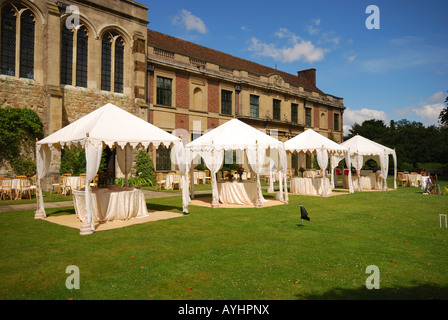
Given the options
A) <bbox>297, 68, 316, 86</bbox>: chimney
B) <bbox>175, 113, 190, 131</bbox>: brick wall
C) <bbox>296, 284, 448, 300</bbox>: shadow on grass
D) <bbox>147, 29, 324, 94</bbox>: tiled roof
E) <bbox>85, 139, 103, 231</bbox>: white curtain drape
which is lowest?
<bbox>296, 284, 448, 300</bbox>: shadow on grass

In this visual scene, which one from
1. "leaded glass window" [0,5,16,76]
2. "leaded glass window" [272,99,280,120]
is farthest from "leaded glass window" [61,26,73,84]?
"leaded glass window" [272,99,280,120]

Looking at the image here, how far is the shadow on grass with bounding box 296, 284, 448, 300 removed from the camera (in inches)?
160

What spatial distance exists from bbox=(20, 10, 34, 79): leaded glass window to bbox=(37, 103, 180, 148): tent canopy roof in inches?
388

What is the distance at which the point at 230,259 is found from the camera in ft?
18.6

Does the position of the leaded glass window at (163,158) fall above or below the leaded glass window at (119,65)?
below

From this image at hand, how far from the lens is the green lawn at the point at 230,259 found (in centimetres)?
431

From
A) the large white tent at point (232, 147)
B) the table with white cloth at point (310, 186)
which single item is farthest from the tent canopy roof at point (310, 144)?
the large white tent at point (232, 147)

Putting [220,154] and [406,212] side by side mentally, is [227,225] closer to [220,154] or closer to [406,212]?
[220,154]

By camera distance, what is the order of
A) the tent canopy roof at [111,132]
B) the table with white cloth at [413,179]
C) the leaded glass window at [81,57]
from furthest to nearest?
1. the table with white cloth at [413,179]
2. the leaded glass window at [81,57]
3. the tent canopy roof at [111,132]

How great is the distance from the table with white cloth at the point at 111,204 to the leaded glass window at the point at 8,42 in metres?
11.7

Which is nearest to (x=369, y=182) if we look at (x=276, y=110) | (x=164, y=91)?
(x=276, y=110)

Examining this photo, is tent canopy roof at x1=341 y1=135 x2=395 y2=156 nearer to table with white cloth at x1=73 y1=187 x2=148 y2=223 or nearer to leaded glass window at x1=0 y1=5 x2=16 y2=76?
table with white cloth at x1=73 y1=187 x2=148 y2=223

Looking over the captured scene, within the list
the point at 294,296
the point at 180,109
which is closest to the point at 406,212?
the point at 294,296

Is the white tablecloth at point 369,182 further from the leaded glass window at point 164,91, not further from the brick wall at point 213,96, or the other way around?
the leaded glass window at point 164,91
